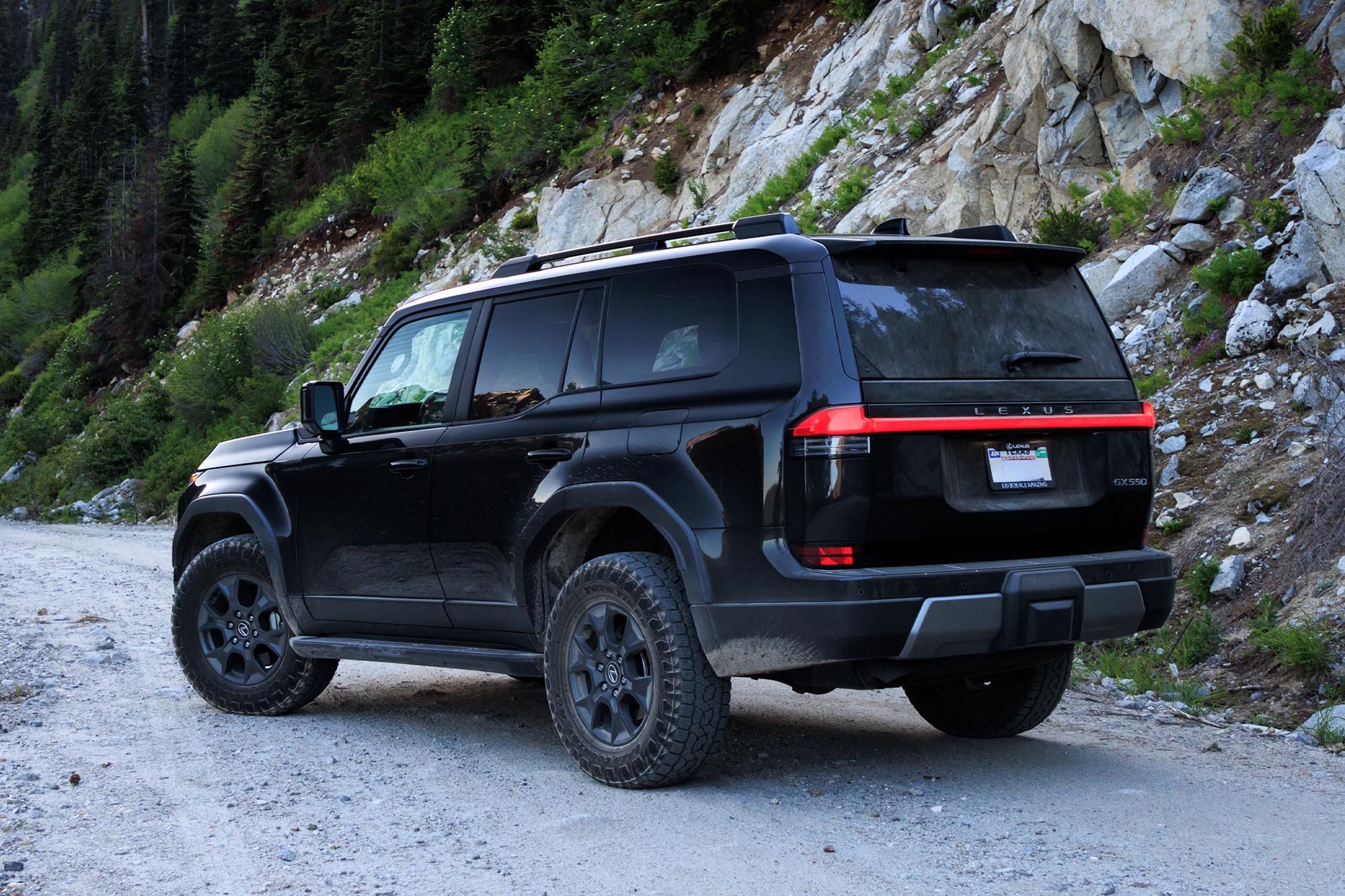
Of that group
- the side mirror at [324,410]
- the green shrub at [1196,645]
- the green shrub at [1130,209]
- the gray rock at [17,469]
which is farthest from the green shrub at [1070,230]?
the gray rock at [17,469]

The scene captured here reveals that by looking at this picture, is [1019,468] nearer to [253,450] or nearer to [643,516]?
[643,516]

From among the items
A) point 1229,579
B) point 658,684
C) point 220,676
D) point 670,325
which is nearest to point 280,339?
point 220,676

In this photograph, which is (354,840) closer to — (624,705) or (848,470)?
(624,705)

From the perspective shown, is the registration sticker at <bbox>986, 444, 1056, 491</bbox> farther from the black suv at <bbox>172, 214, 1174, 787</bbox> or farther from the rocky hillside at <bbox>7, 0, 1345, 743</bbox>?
the rocky hillside at <bbox>7, 0, 1345, 743</bbox>

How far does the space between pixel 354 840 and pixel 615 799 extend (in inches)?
37.2

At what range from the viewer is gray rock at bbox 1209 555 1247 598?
7.23 metres

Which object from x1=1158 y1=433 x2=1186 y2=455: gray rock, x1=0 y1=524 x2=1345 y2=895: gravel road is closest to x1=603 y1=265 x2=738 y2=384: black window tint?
x1=0 y1=524 x2=1345 y2=895: gravel road

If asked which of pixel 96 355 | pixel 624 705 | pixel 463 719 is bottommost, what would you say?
pixel 96 355

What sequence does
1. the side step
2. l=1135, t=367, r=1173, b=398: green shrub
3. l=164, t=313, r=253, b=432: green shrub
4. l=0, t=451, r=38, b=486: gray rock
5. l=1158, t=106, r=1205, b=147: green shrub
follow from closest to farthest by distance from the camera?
the side step → l=1135, t=367, r=1173, b=398: green shrub → l=1158, t=106, r=1205, b=147: green shrub → l=164, t=313, r=253, b=432: green shrub → l=0, t=451, r=38, b=486: gray rock

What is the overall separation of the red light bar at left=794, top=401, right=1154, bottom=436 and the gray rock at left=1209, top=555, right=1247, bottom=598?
3.32 metres

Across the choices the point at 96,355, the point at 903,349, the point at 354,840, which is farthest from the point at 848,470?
the point at 96,355

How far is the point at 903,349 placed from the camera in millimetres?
4289

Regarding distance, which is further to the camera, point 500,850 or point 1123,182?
point 1123,182

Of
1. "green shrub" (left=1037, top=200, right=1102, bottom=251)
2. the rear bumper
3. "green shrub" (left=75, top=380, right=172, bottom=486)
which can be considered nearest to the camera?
the rear bumper
